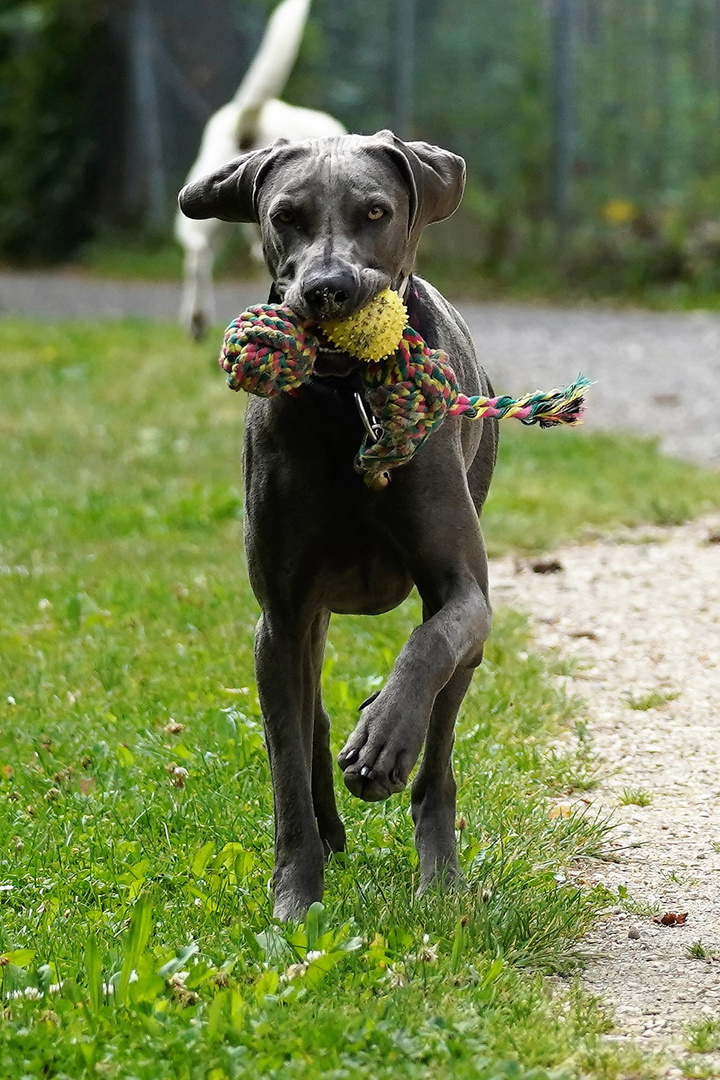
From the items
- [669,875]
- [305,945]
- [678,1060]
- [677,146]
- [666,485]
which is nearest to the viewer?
[678,1060]

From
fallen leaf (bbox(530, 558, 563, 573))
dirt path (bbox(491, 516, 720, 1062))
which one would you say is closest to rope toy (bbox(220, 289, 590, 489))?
dirt path (bbox(491, 516, 720, 1062))

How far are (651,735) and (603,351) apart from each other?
7602 millimetres

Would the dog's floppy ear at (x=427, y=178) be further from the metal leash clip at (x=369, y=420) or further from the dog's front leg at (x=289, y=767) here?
the dog's front leg at (x=289, y=767)

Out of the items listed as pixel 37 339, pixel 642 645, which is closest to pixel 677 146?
pixel 37 339

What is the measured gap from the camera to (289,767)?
3594 millimetres

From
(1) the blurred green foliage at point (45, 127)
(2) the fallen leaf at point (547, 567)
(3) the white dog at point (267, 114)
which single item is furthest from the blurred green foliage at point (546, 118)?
(2) the fallen leaf at point (547, 567)

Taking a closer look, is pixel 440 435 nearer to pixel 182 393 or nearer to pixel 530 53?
pixel 182 393

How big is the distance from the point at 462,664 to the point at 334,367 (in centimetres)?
70

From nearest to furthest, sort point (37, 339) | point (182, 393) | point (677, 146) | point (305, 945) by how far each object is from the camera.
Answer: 1. point (305, 945)
2. point (182, 393)
3. point (37, 339)
4. point (677, 146)

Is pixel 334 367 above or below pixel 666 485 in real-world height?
above

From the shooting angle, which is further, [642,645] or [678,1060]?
[642,645]

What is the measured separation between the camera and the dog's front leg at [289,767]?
3.59 m

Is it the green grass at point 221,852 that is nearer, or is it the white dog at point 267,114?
the green grass at point 221,852

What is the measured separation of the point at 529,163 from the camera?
1553 centimetres
